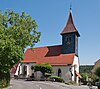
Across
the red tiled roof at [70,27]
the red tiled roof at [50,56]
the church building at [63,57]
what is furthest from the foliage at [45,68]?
the red tiled roof at [70,27]

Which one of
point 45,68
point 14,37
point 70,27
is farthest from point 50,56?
point 14,37

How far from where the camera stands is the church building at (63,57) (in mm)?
64500

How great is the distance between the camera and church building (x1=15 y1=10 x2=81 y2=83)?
212 ft

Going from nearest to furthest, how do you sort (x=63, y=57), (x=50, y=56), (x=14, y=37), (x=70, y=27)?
(x=14, y=37)
(x=63, y=57)
(x=70, y=27)
(x=50, y=56)

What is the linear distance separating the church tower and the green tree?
29743 millimetres

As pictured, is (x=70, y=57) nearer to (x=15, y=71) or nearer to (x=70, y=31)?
(x=70, y=31)

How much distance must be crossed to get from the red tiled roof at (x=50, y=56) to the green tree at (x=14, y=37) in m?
28.6

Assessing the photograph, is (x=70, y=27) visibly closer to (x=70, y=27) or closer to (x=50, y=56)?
(x=70, y=27)

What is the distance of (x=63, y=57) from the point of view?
66.6m

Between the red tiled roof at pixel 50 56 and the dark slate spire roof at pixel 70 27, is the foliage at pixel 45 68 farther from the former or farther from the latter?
the dark slate spire roof at pixel 70 27

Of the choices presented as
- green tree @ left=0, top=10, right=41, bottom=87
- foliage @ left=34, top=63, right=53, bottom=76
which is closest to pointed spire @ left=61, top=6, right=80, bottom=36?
foliage @ left=34, top=63, right=53, bottom=76

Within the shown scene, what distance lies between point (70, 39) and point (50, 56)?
793cm

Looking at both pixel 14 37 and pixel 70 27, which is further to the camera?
pixel 70 27

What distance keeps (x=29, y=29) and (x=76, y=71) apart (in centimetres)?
3356
